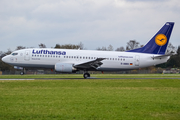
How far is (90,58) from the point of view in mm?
32438

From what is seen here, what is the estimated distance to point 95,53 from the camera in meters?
33.0

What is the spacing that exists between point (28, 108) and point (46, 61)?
21.2 meters

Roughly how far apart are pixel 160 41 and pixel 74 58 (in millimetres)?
13002

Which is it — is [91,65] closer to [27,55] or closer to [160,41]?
[27,55]

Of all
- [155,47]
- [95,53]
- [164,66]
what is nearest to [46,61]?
[95,53]

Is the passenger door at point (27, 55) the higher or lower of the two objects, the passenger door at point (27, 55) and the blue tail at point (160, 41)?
the lower

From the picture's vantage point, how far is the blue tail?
114ft

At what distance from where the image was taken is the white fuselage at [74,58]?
31219mm

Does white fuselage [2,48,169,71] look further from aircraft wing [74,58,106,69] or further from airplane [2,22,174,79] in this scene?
aircraft wing [74,58,106,69]

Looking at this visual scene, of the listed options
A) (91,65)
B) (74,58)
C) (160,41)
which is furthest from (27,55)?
(160,41)

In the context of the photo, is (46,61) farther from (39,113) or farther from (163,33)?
(39,113)

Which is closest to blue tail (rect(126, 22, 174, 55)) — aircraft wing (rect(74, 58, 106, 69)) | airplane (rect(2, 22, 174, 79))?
airplane (rect(2, 22, 174, 79))

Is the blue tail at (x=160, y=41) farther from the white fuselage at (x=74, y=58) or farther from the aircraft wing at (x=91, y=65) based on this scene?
the aircraft wing at (x=91, y=65)

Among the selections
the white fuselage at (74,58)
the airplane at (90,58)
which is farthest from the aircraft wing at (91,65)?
the white fuselage at (74,58)
